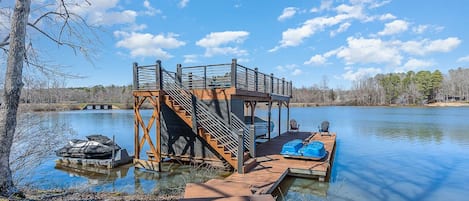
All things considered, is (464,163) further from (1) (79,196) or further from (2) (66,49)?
(2) (66,49)

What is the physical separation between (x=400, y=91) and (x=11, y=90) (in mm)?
79656

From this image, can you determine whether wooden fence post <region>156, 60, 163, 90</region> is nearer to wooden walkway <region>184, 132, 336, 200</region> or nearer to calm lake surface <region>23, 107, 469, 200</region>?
calm lake surface <region>23, 107, 469, 200</region>

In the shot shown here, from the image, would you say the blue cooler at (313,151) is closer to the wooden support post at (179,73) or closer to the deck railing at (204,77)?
→ the deck railing at (204,77)

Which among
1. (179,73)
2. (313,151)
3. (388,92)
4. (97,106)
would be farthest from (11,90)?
(388,92)

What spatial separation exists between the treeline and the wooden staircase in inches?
2593

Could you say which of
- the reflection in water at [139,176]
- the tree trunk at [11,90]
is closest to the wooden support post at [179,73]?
the reflection in water at [139,176]

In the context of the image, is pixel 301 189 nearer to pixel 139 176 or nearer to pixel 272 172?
pixel 272 172

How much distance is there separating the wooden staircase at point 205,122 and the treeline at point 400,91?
65.9 m

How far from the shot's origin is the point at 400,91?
68.1m

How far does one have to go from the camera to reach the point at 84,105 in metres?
64.7

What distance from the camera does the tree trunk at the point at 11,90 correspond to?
3504 mm

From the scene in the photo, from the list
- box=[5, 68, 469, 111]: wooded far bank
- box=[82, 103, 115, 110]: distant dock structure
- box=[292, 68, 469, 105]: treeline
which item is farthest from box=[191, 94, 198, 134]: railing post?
box=[82, 103, 115, 110]: distant dock structure

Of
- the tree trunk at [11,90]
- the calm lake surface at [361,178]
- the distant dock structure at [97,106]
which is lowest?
the calm lake surface at [361,178]

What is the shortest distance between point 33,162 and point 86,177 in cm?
Result: 268
